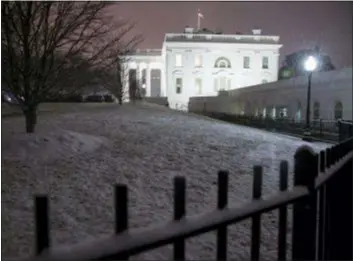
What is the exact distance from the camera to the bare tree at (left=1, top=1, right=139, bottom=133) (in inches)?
349

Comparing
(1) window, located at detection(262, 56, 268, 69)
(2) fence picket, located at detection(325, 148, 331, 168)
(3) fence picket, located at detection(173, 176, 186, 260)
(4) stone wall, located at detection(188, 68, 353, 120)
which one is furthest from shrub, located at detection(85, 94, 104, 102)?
(3) fence picket, located at detection(173, 176, 186, 260)

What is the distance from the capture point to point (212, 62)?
68875 mm

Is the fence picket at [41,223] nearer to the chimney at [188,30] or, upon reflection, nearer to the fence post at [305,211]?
the fence post at [305,211]

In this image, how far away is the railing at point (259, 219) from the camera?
1140mm

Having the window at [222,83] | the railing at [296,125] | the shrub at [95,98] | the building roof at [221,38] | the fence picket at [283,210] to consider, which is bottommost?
the railing at [296,125]

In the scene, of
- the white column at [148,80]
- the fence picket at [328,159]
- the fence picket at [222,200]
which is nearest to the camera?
the fence picket at [222,200]

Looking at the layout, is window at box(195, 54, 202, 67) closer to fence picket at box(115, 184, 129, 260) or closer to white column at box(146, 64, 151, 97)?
white column at box(146, 64, 151, 97)

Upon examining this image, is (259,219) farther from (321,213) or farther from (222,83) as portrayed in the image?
(222,83)

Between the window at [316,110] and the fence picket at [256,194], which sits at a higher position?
the fence picket at [256,194]

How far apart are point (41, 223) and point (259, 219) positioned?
100 cm

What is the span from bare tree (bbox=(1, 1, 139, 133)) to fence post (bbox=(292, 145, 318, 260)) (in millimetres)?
7881

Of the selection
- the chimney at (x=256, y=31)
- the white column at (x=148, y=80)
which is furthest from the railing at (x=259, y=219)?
the chimney at (x=256, y=31)

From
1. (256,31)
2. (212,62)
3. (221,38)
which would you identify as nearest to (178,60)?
(212,62)

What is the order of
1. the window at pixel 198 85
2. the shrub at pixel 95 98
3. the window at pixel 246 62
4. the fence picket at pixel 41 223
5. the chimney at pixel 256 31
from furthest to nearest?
the chimney at pixel 256 31 < the window at pixel 198 85 < the window at pixel 246 62 < the shrub at pixel 95 98 < the fence picket at pixel 41 223
